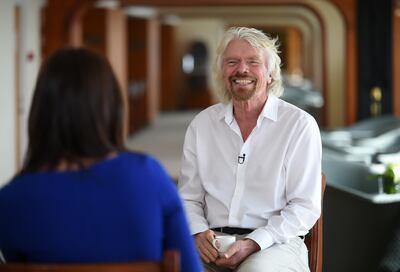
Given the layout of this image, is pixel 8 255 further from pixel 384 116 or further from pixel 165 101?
pixel 165 101

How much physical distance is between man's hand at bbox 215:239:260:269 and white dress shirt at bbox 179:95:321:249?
0.03m

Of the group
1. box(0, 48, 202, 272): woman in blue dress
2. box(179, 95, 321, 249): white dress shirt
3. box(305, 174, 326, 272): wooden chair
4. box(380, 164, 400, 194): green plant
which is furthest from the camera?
box(380, 164, 400, 194): green plant

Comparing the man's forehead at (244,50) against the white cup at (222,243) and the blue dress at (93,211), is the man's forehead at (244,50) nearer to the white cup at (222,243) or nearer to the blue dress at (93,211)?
the white cup at (222,243)

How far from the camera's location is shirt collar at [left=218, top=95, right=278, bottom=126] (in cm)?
290

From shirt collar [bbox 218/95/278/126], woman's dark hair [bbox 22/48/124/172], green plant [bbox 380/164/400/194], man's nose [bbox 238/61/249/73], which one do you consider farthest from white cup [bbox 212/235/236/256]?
green plant [bbox 380/164/400/194]

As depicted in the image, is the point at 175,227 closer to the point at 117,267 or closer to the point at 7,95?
the point at 117,267

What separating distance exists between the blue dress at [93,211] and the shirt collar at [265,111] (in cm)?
104

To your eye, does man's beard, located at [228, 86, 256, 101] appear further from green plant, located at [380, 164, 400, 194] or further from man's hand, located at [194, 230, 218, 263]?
green plant, located at [380, 164, 400, 194]

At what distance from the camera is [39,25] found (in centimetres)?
1071

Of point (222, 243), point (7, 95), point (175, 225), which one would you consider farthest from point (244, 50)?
point (7, 95)

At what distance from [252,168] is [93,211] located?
3.54ft

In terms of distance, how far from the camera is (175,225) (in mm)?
1931

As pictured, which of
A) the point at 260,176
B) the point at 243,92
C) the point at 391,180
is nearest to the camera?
the point at 260,176

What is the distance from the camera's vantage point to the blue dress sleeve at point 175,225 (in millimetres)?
1906
